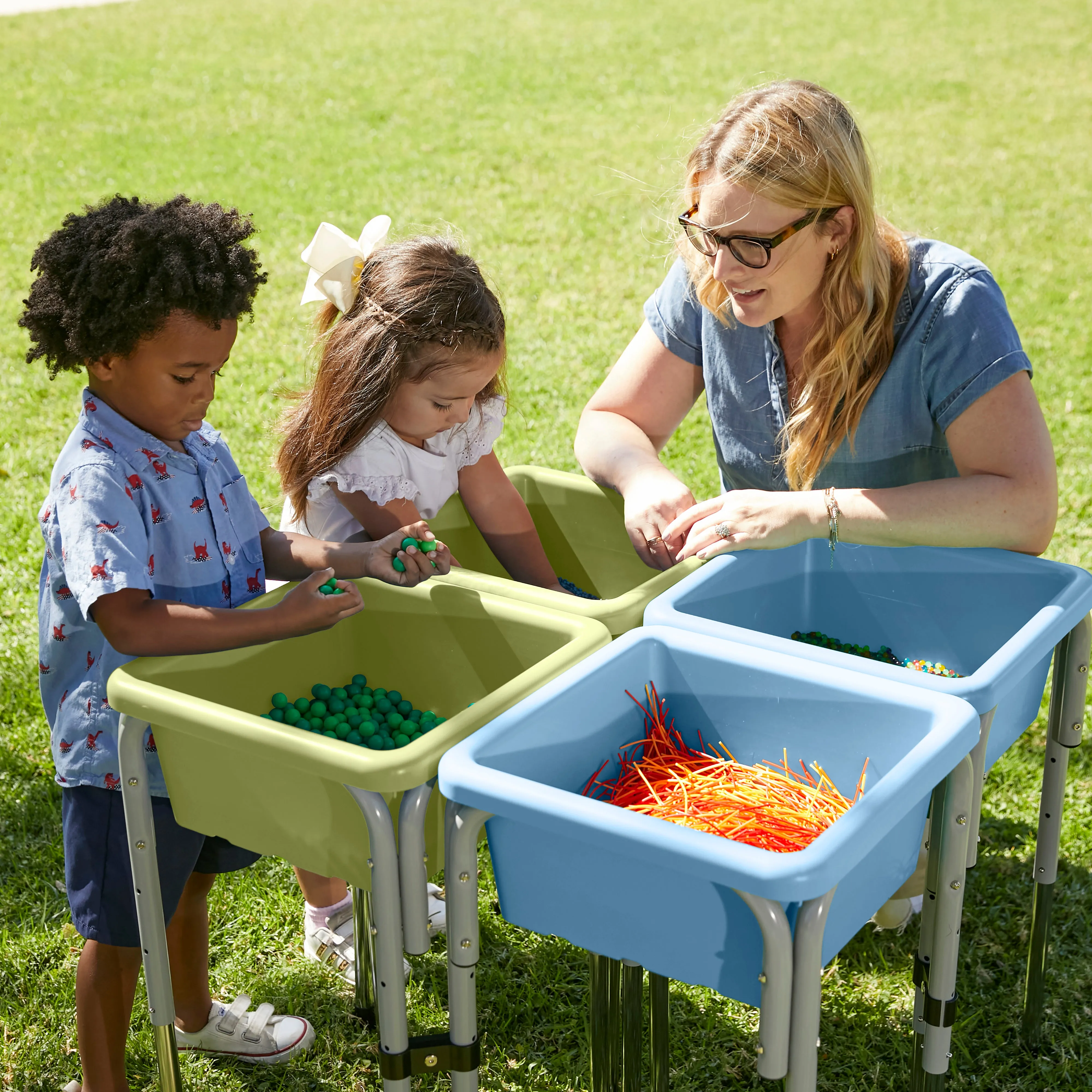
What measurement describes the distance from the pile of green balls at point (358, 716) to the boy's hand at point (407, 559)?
179mm

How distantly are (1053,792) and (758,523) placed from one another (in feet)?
2.10

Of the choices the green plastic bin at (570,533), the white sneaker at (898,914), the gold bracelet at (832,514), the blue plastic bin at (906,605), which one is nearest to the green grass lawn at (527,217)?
the white sneaker at (898,914)

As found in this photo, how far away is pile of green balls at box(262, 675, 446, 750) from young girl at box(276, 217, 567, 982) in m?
0.32

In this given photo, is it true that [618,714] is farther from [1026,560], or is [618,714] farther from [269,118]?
[269,118]

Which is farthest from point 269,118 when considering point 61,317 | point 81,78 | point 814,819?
point 814,819

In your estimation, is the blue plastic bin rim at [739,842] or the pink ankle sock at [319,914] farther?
the pink ankle sock at [319,914]

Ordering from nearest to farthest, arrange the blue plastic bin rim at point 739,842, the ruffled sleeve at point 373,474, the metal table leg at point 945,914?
1. the blue plastic bin rim at point 739,842
2. the metal table leg at point 945,914
3. the ruffled sleeve at point 373,474

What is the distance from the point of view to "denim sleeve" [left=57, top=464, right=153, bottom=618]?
163cm

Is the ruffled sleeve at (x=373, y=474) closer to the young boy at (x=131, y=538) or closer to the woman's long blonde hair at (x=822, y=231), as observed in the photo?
the young boy at (x=131, y=538)

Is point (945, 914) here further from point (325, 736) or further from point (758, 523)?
point (325, 736)

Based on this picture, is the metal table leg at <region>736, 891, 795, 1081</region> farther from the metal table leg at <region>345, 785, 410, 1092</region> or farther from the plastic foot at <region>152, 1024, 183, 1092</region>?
the plastic foot at <region>152, 1024, 183, 1092</region>

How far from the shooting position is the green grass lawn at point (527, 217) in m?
2.24

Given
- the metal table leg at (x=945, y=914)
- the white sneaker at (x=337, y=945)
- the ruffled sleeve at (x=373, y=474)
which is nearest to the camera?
the metal table leg at (x=945, y=914)

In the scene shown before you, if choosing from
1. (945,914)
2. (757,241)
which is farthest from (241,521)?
(945,914)
